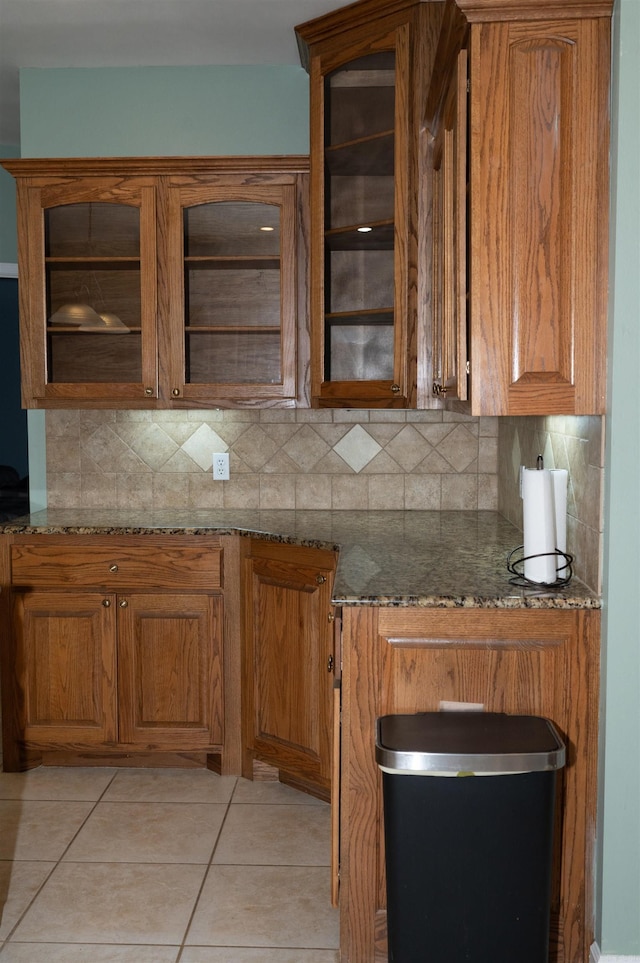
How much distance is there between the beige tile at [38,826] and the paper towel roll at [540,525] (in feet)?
5.54

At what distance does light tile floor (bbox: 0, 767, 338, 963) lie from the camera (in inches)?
93.2

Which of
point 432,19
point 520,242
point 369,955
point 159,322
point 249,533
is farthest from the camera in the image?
point 159,322

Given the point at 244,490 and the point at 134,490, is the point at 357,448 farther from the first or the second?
the point at 134,490

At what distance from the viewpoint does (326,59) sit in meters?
3.36

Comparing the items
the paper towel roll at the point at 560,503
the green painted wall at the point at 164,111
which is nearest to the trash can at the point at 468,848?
the paper towel roll at the point at 560,503

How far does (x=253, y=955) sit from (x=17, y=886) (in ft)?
2.50

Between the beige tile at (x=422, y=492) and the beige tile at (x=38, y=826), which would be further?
the beige tile at (x=422, y=492)

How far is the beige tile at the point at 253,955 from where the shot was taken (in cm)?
229

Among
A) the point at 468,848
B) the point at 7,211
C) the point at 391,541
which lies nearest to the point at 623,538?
the point at 468,848

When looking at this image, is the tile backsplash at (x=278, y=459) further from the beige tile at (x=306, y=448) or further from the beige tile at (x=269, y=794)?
the beige tile at (x=269, y=794)

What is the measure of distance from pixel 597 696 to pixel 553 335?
0.83 metres

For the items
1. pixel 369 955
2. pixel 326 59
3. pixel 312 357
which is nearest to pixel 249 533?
pixel 312 357

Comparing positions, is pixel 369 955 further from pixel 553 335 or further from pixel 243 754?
pixel 553 335

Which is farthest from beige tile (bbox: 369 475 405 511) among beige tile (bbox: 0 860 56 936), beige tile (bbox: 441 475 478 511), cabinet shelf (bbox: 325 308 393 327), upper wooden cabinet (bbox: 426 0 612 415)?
beige tile (bbox: 0 860 56 936)
